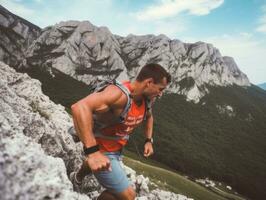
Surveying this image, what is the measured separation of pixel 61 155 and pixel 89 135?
6.52 meters

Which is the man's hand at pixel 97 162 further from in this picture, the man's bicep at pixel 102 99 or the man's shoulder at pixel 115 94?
the man's shoulder at pixel 115 94

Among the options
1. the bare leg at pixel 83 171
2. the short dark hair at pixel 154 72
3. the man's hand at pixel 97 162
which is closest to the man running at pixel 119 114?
the short dark hair at pixel 154 72

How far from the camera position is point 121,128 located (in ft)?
22.1

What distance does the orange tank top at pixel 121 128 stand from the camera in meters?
6.65

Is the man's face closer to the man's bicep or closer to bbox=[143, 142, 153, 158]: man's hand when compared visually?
the man's bicep

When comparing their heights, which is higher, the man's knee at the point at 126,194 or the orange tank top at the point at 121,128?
the orange tank top at the point at 121,128

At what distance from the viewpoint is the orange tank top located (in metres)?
6.65

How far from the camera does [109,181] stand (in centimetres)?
641

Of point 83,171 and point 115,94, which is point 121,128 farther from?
point 83,171

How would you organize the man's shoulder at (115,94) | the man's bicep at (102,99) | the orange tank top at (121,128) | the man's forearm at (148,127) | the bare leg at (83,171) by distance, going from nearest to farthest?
the man's bicep at (102,99)
the man's shoulder at (115,94)
the orange tank top at (121,128)
the bare leg at (83,171)
the man's forearm at (148,127)

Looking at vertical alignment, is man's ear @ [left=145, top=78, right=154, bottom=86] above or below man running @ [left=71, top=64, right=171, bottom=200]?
above

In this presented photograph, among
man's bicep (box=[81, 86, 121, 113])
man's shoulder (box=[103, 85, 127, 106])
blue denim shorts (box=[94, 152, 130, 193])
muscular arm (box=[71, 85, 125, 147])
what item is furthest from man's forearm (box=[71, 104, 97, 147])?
blue denim shorts (box=[94, 152, 130, 193])

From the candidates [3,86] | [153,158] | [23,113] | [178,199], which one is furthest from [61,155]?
[153,158]

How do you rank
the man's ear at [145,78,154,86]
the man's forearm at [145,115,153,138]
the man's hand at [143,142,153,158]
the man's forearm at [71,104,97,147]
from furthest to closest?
the man's forearm at [145,115,153,138]
the man's hand at [143,142,153,158]
the man's ear at [145,78,154,86]
the man's forearm at [71,104,97,147]
